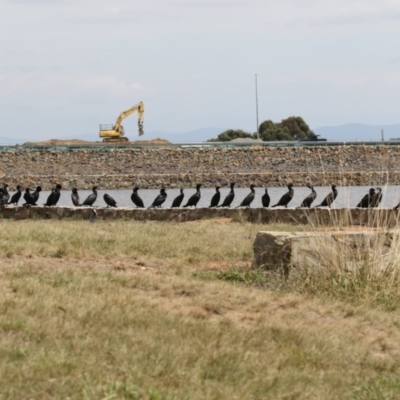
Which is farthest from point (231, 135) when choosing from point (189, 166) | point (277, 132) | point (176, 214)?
point (176, 214)

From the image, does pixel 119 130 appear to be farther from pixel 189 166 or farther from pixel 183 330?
pixel 183 330

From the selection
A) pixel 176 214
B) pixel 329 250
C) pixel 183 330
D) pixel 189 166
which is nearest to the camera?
pixel 183 330

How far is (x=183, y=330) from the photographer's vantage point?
27.2 feet

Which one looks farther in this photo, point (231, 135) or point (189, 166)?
point (231, 135)

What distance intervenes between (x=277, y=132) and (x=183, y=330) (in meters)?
101

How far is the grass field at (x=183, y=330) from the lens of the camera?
6.98 metres

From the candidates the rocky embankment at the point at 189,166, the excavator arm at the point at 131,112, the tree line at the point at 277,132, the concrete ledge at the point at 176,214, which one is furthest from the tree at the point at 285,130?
the concrete ledge at the point at 176,214

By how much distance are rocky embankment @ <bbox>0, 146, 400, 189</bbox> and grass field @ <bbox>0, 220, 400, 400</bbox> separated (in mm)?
48813

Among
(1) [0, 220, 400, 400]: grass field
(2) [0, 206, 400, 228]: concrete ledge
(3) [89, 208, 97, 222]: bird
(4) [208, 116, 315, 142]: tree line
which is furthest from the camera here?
(4) [208, 116, 315, 142]: tree line

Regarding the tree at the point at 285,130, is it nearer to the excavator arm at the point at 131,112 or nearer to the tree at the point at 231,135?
→ the tree at the point at 231,135

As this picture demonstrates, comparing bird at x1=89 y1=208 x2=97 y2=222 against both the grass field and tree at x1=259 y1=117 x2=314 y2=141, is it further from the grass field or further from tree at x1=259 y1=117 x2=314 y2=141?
tree at x1=259 y1=117 x2=314 y2=141

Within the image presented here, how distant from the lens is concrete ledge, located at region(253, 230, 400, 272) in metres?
11.6

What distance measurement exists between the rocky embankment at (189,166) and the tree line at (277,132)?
30.7 meters

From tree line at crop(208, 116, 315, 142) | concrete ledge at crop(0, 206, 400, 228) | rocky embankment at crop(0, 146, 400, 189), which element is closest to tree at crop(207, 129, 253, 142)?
tree line at crop(208, 116, 315, 142)
